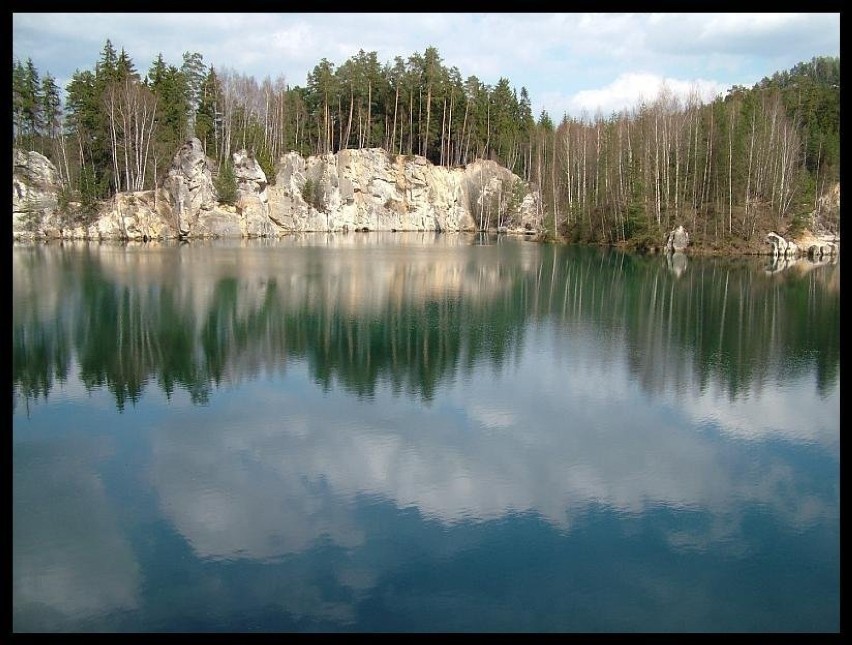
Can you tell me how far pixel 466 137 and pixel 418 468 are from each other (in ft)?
192

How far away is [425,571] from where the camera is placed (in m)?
8.35

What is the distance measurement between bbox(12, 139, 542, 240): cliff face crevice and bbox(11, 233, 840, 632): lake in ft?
75.0

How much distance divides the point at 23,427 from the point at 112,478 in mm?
2993

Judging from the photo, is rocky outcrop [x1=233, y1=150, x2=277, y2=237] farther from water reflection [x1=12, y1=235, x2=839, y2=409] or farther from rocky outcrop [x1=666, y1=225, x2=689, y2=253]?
rocky outcrop [x1=666, y1=225, x2=689, y2=253]

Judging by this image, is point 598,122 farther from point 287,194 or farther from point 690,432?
point 690,432

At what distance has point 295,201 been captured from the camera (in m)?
58.4

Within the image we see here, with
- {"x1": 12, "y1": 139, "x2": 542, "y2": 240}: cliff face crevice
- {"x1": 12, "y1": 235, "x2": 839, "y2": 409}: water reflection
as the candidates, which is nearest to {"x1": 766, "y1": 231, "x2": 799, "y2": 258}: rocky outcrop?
{"x1": 12, "y1": 235, "x2": 839, "y2": 409}: water reflection

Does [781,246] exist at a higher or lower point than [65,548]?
higher

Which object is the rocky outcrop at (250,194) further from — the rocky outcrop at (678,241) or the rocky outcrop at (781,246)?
the rocky outcrop at (781,246)

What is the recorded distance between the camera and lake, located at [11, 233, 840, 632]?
312 inches

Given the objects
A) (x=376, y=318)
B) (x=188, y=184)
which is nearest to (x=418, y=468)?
(x=376, y=318)

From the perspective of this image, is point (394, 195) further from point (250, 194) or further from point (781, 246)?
point (781, 246)

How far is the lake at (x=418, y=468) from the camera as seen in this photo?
26.0 ft

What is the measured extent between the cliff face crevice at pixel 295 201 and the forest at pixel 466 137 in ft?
4.21
